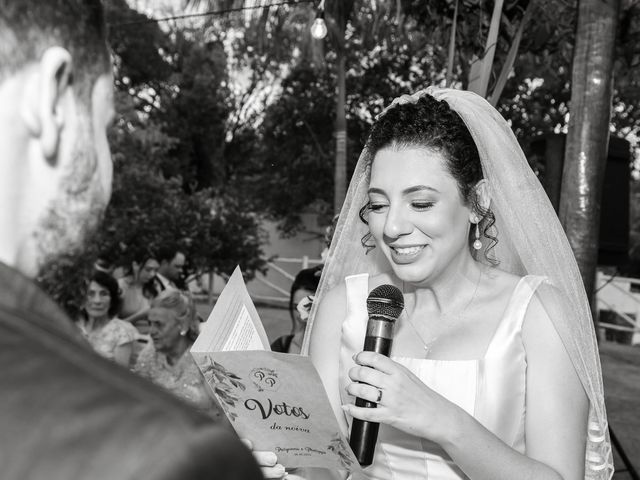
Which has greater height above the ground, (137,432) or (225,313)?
(137,432)

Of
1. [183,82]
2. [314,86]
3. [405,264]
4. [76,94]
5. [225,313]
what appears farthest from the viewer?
[183,82]

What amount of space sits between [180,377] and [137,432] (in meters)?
4.04

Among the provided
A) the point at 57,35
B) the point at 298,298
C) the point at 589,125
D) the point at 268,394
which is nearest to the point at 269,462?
the point at 268,394

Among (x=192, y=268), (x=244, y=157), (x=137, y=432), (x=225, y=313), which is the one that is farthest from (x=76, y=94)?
(x=244, y=157)

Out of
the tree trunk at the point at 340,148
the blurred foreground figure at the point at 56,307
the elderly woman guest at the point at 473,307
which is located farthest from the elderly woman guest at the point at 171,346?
the tree trunk at the point at 340,148

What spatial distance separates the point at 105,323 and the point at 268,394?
413 centimetres

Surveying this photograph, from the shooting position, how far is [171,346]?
4535mm

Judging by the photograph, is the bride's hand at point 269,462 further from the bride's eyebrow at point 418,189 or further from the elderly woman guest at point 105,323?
the elderly woman guest at point 105,323

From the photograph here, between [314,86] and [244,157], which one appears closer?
[314,86]

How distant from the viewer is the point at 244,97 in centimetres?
1872

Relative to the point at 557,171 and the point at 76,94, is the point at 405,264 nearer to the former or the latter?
the point at 76,94

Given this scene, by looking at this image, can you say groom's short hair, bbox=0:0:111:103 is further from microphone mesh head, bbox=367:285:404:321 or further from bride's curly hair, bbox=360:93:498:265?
bride's curly hair, bbox=360:93:498:265

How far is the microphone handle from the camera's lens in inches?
63.1

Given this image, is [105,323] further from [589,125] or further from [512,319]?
[512,319]
